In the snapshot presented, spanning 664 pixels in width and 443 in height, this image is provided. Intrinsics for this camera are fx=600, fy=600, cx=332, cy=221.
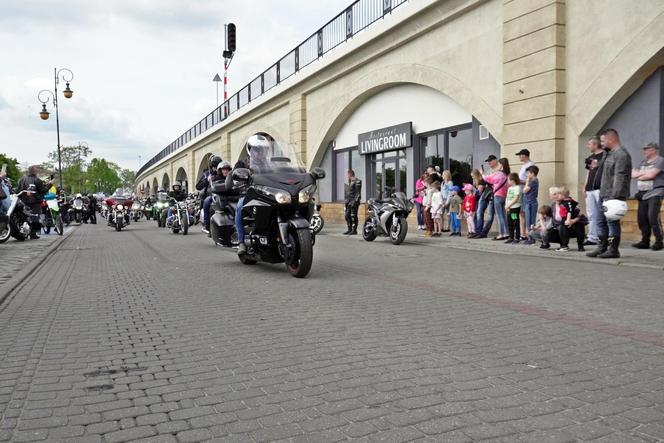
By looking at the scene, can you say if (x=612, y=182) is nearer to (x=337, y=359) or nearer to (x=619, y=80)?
(x=619, y=80)

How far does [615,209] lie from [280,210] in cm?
456

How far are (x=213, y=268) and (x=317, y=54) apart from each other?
54.6ft

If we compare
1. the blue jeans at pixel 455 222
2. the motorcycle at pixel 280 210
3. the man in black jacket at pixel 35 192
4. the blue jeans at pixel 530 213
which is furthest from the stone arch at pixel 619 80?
the man in black jacket at pixel 35 192

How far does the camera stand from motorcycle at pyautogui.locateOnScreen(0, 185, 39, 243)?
13305 mm

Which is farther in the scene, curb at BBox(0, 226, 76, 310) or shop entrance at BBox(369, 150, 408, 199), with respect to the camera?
shop entrance at BBox(369, 150, 408, 199)

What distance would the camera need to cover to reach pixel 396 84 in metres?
19.0

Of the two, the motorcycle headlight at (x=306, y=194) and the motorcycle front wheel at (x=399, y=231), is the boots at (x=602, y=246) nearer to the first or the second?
the motorcycle front wheel at (x=399, y=231)

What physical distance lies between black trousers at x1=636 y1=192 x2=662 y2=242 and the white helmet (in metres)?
1.10

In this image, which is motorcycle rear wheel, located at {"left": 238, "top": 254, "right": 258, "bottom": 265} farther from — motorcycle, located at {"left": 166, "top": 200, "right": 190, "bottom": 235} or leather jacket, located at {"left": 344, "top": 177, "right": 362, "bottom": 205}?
motorcycle, located at {"left": 166, "top": 200, "right": 190, "bottom": 235}

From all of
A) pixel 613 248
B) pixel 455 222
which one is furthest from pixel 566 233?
pixel 455 222

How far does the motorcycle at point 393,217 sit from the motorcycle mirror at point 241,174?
5.32 meters

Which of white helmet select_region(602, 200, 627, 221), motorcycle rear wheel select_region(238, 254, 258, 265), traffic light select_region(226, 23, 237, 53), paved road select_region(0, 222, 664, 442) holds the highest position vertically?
traffic light select_region(226, 23, 237, 53)

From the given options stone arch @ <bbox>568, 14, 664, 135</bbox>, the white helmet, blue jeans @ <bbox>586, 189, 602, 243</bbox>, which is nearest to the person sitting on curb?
blue jeans @ <bbox>586, 189, 602, 243</bbox>

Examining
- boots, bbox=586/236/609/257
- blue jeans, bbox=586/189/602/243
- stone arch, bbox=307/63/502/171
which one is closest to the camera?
boots, bbox=586/236/609/257
